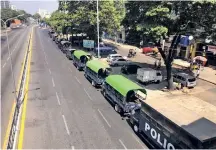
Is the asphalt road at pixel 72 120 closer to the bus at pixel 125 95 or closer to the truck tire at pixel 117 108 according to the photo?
the truck tire at pixel 117 108

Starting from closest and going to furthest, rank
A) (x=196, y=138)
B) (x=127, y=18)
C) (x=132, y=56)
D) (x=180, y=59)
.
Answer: (x=196, y=138) < (x=127, y=18) < (x=180, y=59) < (x=132, y=56)

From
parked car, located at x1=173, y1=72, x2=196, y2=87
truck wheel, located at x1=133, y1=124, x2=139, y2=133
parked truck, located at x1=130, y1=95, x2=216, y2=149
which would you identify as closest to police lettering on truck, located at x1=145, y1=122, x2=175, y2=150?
parked truck, located at x1=130, y1=95, x2=216, y2=149

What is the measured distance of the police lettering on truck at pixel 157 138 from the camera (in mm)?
17292

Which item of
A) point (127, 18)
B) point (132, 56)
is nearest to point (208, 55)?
point (132, 56)

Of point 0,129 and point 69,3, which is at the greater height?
point 69,3

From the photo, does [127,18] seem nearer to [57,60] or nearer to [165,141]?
[165,141]

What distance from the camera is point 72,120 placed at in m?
24.1

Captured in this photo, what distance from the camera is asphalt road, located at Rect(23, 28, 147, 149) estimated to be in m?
20.2

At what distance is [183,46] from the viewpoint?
52250 mm

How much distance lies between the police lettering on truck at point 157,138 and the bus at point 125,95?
339 cm

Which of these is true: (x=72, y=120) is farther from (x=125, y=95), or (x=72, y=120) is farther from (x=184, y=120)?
(x=184, y=120)

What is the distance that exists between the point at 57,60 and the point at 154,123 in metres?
39.6

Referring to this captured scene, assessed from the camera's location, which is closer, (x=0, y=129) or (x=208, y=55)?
(x=0, y=129)

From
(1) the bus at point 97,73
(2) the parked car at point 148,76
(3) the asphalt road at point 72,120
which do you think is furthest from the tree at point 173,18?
(3) the asphalt road at point 72,120
